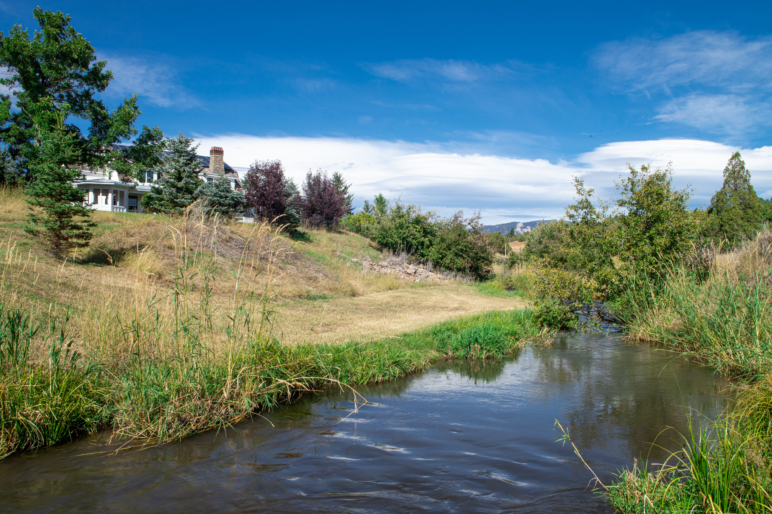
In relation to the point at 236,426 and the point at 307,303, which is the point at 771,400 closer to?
the point at 236,426

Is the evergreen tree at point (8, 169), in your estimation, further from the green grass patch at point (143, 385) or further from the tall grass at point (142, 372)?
the green grass patch at point (143, 385)

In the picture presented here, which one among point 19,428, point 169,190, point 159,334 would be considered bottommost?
point 19,428

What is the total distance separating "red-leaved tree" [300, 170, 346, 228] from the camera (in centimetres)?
3644

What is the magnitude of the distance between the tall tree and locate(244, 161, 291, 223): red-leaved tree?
21.7ft

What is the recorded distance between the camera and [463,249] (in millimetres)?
28094

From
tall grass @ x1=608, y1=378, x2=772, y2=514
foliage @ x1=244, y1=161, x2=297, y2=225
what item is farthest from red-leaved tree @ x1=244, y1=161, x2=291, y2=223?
tall grass @ x1=608, y1=378, x2=772, y2=514

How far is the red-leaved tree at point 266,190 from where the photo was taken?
1153 inches

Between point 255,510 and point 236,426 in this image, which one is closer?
point 255,510

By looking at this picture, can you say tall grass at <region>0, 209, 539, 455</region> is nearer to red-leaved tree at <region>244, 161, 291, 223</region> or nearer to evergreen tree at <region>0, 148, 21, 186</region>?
red-leaved tree at <region>244, 161, 291, 223</region>

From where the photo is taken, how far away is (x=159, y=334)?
5.44 m

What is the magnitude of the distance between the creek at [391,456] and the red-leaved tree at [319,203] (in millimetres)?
29893

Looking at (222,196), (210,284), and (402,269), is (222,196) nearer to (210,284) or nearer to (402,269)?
(402,269)

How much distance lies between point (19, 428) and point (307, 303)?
1040 cm

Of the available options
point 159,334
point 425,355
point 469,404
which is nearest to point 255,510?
point 159,334
